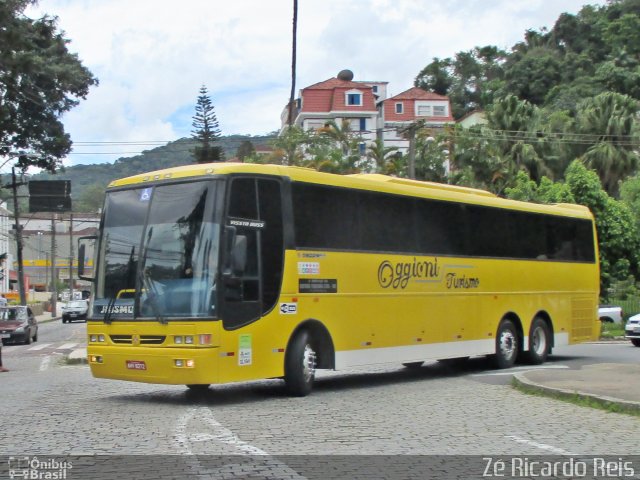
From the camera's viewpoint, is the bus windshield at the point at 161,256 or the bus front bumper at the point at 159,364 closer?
the bus front bumper at the point at 159,364

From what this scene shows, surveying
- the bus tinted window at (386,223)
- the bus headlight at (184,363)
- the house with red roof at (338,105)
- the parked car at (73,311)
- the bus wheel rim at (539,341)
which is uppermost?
the house with red roof at (338,105)

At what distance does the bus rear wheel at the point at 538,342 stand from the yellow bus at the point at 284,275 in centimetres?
142

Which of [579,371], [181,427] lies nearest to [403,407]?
[181,427]

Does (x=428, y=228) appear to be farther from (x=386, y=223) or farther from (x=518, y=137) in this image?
(x=518, y=137)

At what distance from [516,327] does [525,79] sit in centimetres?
7523

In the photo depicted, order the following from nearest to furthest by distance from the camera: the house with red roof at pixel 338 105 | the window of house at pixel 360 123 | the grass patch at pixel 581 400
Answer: the grass patch at pixel 581 400
the house with red roof at pixel 338 105
the window of house at pixel 360 123

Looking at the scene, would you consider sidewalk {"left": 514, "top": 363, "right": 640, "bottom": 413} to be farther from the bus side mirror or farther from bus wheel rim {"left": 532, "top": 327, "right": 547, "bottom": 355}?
the bus side mirror

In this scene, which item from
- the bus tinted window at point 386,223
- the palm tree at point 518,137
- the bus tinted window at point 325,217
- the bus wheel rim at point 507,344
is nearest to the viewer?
the bus tinted window at point 325,217

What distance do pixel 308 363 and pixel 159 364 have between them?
8.28 feet

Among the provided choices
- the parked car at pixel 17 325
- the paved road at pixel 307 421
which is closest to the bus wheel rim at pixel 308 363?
the paved road at pixel 307 421

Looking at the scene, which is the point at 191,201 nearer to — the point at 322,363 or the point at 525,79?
the point at 322,363

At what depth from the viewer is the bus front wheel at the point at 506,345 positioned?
1944 centimetres

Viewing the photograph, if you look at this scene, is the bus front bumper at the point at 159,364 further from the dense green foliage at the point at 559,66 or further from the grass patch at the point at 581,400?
the dense green foliage at the point at 559,66

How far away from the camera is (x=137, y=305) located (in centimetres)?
1302
